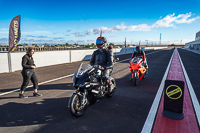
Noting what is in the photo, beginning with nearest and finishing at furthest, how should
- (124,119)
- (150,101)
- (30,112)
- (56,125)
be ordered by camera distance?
(56,125) → (124,119) → (30,112) → (150,101)

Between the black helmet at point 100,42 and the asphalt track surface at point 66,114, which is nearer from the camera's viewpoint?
the asphalt track surface at point 66,114

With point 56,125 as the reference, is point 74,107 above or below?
above

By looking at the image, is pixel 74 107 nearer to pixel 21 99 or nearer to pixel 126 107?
pixel 126 107

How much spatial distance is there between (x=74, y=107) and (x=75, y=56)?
48.0 feet

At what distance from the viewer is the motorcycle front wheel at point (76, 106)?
3.38 metres

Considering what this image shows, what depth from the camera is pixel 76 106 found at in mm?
3510

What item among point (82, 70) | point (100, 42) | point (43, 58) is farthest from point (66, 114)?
point (43, 58)

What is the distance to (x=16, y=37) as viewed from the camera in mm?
10773

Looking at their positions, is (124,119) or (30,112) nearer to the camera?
(124,119)

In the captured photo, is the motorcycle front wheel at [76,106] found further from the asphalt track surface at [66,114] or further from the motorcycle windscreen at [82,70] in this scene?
the motorcycle windscreen at [82,70]

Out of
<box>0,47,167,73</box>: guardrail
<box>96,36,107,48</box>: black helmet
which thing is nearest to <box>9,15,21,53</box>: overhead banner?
<box>0,47,167,73</box>: guardrail

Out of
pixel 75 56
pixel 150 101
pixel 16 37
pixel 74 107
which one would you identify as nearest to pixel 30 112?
pixel 74 107

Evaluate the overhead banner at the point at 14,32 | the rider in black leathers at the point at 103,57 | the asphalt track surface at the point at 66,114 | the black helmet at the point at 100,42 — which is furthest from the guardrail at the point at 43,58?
the black helmet at the point at 100,42

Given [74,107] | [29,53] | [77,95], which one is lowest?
[74,107]
